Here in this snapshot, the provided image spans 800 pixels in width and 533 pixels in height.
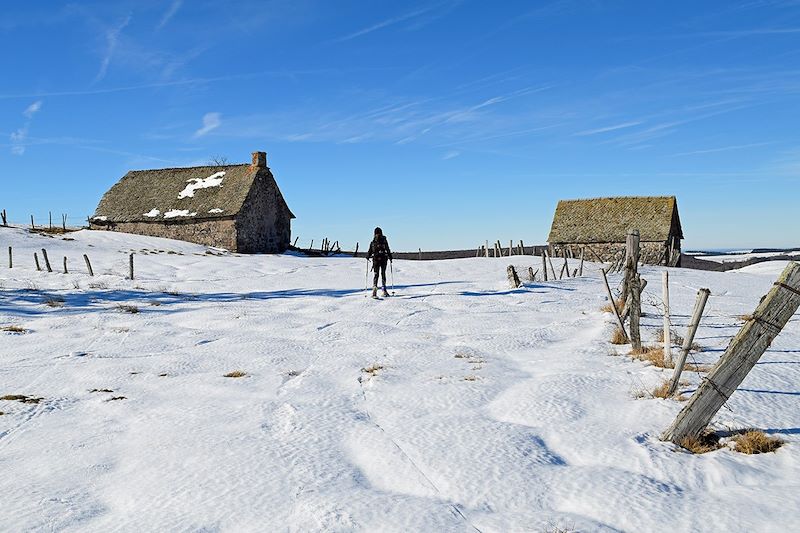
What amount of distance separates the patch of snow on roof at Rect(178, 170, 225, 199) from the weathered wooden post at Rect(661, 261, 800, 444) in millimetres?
40477

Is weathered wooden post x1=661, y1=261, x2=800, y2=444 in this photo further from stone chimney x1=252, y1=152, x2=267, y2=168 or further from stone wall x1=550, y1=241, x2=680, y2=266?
stone chimney x1=252, y1=152, x2=267, y2=168

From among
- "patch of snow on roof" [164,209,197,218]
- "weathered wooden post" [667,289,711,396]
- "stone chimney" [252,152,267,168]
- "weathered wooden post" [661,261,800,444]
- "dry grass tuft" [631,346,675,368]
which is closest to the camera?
"weathered wooden post" [661,261,800,444]

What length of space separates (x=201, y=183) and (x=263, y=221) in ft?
18.9

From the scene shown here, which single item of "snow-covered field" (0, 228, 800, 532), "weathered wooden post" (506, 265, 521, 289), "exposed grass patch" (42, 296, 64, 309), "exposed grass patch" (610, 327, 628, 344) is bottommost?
"snow-covered field" (0, 228, 800, 532)

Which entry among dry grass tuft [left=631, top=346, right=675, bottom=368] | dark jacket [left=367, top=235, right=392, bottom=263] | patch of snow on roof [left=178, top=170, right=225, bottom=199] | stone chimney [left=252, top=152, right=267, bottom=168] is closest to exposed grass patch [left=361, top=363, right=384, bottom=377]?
dry grass tuft [left=631, top=346, right=675, bottom=368]

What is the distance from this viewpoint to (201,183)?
1690 inches

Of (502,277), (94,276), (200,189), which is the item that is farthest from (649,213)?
(94,276)

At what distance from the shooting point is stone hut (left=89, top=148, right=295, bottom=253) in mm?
39438

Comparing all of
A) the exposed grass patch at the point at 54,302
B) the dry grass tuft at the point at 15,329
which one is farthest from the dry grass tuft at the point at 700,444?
the exposed grass patch at the point at 54,302

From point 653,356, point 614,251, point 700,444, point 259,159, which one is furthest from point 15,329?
point 614,251

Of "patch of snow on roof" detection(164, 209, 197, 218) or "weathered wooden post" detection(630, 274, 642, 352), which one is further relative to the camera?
"patch of snow on roof" detection(164, 209, 197, 218)

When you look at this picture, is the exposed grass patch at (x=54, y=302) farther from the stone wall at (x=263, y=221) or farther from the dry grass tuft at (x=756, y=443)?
the stone wall at (x=263, y=221)

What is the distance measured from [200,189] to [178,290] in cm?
2416

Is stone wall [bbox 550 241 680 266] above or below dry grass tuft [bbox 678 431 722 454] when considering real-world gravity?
above
